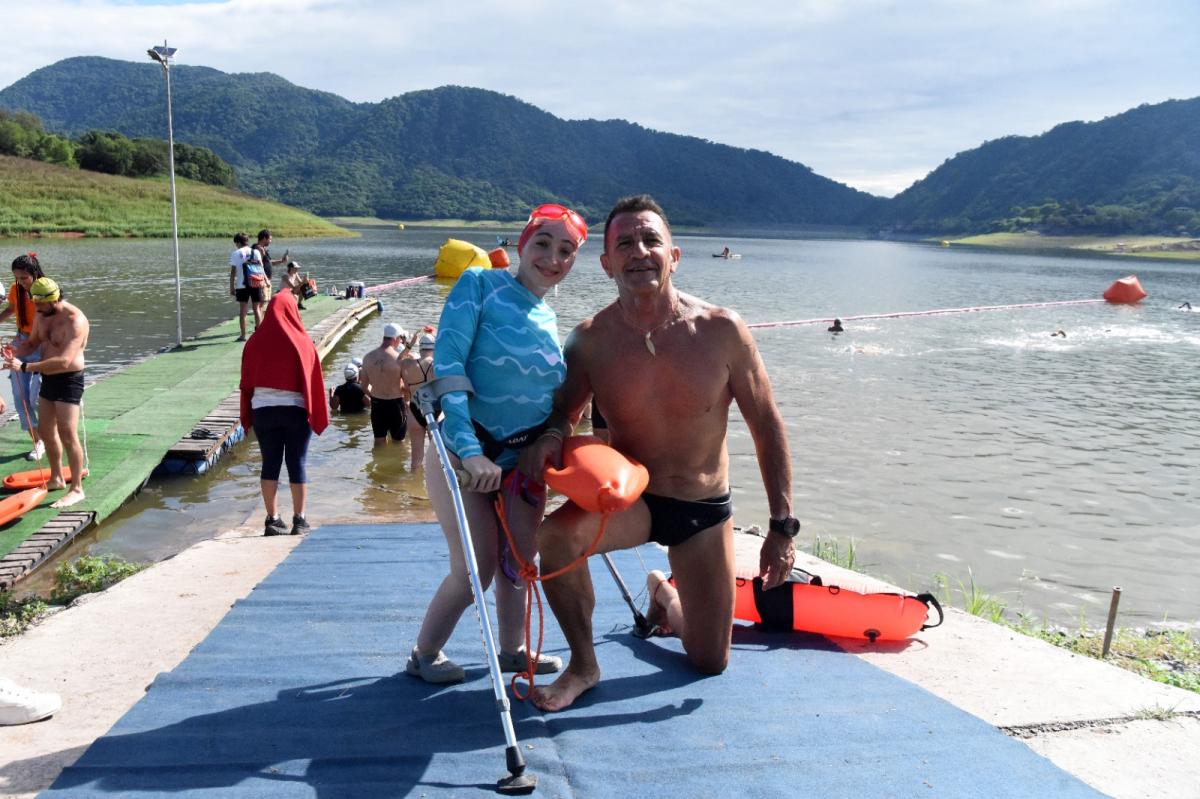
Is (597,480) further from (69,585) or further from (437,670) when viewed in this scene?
(69,585)

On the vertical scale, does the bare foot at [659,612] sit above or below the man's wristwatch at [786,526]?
below

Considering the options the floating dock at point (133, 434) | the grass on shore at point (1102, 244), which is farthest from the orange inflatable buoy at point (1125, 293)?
the grass on shore at point (1102, 244)

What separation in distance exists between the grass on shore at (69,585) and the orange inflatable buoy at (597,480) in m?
3.99

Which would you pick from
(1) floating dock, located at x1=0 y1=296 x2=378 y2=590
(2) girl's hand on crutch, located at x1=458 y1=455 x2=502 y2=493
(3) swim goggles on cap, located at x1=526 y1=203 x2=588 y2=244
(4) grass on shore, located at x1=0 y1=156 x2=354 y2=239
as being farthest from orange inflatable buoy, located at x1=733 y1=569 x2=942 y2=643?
(4) grass on shore, located at x1=0 y1=156 x2=354 y2=239

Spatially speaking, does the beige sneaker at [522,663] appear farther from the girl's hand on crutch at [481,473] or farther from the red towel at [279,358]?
the red towel at [279,358]

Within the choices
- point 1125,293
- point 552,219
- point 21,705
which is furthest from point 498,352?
point 1125,293

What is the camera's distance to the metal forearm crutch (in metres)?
3.23

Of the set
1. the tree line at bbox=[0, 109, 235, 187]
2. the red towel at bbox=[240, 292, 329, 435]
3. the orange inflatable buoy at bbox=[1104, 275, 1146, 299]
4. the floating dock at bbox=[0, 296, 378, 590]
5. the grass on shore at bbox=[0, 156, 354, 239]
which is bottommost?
the floating dock at bbox=[0, 296, 378, 590]

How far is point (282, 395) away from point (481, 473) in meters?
4.27

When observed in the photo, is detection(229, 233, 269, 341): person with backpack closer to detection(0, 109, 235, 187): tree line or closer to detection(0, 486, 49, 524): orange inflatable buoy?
detection(0, 486, 49, 524): orange inflatable buoy

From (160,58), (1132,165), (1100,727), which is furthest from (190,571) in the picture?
(1132,165)

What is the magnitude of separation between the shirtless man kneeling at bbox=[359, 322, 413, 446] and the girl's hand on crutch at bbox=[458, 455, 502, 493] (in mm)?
8214

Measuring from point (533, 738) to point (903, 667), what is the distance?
7.05 feet

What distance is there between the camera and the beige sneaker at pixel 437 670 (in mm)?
4047
